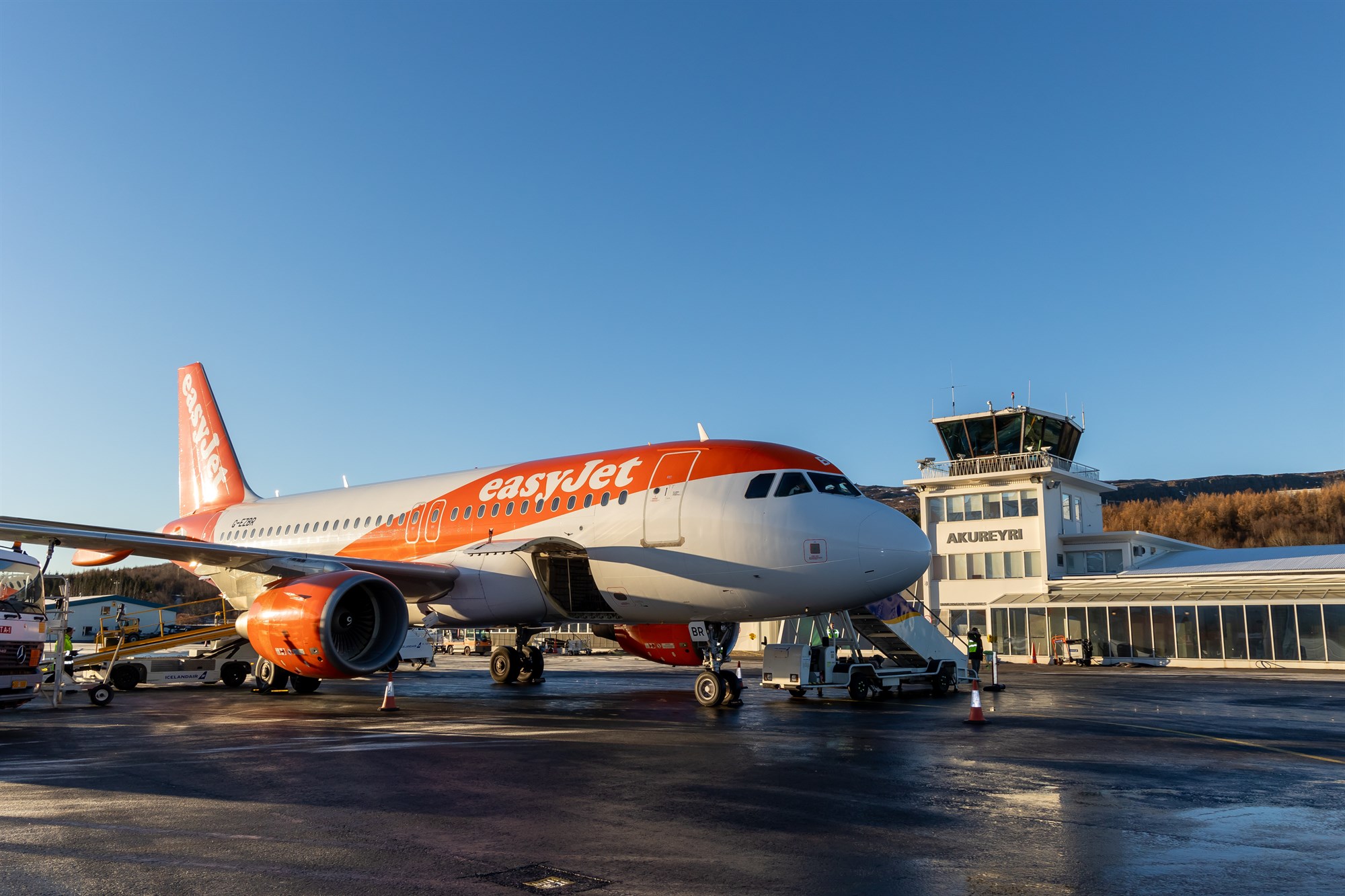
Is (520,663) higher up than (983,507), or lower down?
lower down

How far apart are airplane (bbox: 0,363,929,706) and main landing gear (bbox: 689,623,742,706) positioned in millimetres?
33

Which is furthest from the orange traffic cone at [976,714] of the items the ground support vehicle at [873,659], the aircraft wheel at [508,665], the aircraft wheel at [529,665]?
the aircraft wheel at [508,665]

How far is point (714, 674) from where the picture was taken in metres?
17.5

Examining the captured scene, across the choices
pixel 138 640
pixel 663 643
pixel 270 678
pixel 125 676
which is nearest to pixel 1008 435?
pixel 663 643

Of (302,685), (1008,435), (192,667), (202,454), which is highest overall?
(1008,435)

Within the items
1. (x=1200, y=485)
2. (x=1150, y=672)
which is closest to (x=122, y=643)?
(x=1150, y=672)

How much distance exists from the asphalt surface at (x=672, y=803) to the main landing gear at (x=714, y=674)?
123 cm

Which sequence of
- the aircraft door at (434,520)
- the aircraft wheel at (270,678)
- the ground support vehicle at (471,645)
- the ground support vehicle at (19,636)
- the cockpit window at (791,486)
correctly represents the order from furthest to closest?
the ground support vehicle at (471,645) < the aircraft door at (434,520) < the aircraft wheel at (270,678) < the cockpit window at (791,486) < the ground support vehicle at (19,636)

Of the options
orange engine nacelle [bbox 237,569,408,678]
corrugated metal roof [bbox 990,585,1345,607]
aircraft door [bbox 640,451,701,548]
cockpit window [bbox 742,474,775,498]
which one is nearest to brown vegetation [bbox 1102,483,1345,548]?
corrugated metal roof [bbox 990,585,1345,607]

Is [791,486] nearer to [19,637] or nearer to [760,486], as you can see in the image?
[760,486]

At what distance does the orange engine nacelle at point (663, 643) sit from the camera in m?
19.9

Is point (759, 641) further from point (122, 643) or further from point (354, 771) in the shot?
point (354, 771)

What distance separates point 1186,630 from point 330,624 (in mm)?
35822

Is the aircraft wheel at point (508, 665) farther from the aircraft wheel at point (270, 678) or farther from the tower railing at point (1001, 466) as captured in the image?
the tower railing at point (1001, 466)
